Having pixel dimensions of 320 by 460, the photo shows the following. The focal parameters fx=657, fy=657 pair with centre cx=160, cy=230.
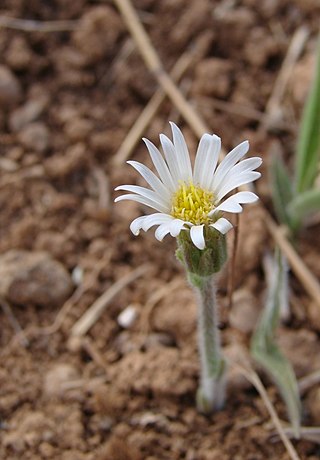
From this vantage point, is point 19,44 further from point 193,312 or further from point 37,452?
point 37,452

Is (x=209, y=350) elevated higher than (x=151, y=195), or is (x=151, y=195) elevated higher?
(x=151, y=195)

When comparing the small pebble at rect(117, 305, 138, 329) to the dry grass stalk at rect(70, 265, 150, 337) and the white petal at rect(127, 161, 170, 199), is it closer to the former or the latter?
the dry grass stalk at rect(70, 265, 150, 337)

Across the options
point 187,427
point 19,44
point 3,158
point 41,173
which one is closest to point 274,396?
point 187,427

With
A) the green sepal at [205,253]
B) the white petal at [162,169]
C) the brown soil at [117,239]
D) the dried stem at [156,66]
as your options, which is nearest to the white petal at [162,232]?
the green sepal at [205,253]

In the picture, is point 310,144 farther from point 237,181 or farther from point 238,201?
point 238,201

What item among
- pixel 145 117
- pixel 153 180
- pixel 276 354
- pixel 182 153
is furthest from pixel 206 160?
pixel 145 117

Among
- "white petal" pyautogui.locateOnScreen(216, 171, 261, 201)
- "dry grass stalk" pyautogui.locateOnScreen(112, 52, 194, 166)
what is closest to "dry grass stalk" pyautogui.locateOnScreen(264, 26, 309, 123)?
"dry grass stalk" pyautogui.locateOnScreen(112, 52, 194, 166)

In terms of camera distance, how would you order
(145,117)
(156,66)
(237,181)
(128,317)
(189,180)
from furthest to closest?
(156,66)
(145,117)
(128,317)
(189,180)
(237,181)
